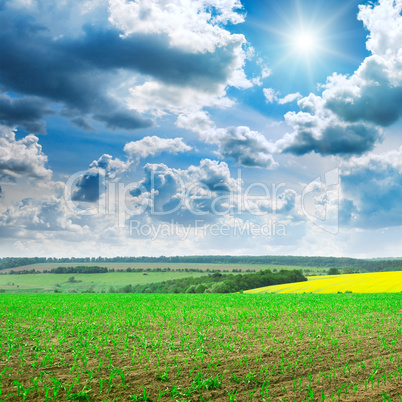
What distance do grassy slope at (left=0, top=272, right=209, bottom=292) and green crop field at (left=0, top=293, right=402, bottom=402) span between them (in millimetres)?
115690

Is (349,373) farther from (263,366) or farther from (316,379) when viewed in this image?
(263,366)

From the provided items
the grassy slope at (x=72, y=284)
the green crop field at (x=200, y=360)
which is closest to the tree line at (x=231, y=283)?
the grassy slope at (x=72, y=284)

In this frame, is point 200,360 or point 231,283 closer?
point 200,360

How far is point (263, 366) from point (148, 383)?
11.8 feet

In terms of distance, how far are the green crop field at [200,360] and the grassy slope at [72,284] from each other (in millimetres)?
115690

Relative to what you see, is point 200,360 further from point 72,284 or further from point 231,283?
point 72,284

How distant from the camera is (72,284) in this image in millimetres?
137750

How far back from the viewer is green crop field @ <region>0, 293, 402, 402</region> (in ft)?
26.3

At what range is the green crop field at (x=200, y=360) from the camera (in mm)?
8008

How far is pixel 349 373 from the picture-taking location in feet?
31.1

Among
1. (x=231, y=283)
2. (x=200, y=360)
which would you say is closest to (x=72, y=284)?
(x=231, y=283)

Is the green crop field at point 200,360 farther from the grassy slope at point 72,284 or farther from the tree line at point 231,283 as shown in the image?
the grassy slope at point 72,284

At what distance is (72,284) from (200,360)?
466 ft

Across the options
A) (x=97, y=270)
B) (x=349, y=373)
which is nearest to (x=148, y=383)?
(x=349, y=373)
